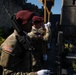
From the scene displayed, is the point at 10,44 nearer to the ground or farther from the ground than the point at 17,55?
farther from the ground

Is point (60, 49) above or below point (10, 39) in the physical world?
below

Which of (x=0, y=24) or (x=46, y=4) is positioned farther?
(x=0, y=24)

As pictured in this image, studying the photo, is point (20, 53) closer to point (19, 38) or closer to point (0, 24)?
point (19, 38)

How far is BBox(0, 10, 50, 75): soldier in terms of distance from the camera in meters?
3.24

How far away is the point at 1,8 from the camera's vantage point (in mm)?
20984

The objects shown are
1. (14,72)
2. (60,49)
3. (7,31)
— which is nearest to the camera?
(14,72)

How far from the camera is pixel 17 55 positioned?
130 inches

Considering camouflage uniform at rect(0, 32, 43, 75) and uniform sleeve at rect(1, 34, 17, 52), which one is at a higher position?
uniform sleeve at rect(1, 34, 17, 52)

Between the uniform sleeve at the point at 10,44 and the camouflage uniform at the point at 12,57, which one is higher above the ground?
the uniform sleeve at the point at 10,44

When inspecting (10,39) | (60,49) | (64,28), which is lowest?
(64,28)

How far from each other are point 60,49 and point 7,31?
514 inches

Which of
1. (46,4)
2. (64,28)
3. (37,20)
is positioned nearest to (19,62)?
(37,20)

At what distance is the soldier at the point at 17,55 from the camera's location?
324cm

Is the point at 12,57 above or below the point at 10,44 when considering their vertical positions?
below
